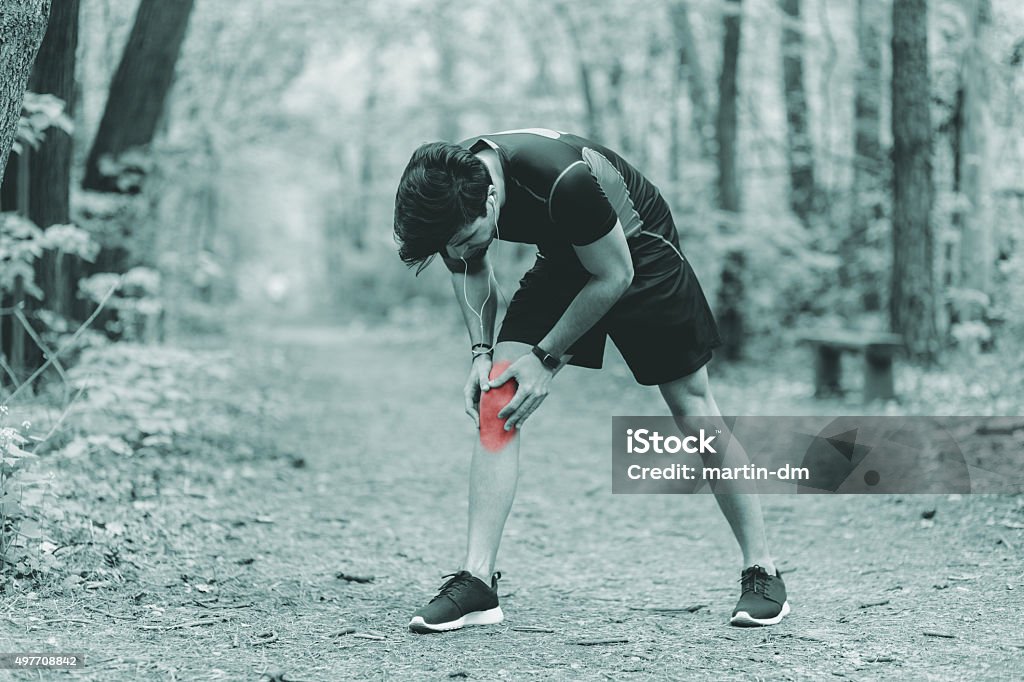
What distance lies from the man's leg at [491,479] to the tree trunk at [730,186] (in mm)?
7490

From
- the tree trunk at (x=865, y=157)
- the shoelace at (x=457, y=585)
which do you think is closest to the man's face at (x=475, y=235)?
the shoelace at (x=457, y=585)

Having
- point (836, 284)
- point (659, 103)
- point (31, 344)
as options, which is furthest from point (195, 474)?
point (659, 103)

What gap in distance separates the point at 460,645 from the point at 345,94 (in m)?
24.1

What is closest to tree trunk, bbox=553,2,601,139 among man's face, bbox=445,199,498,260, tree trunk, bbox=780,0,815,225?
tree trunk, bbox=780,0,815,225

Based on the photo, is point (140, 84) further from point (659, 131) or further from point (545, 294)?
point (659, 131)

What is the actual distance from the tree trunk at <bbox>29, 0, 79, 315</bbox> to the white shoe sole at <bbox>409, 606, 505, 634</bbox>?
4.26 metres

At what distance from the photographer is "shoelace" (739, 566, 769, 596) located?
3.14 meters

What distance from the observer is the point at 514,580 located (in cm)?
379

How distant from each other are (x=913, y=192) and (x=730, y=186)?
99.2 inches

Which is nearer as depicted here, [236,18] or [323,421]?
[323,421]

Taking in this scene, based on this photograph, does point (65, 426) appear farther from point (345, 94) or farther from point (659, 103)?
point (345, 94)

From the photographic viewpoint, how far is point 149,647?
9.03 feet

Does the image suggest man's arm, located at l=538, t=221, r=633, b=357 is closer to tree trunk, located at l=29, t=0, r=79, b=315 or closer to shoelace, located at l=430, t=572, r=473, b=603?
shoelace, located at l=430, t=572, r=473, b=603

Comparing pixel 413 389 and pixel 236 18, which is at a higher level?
pixel 236 18
